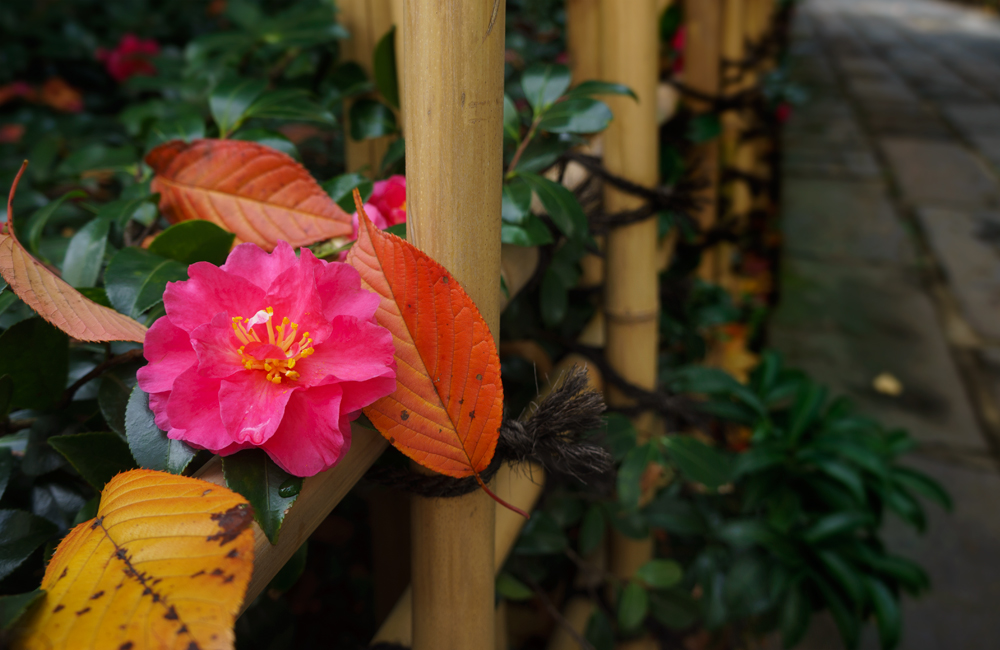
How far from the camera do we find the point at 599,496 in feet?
3.09

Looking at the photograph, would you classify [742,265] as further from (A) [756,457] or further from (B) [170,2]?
(B) [170,2]

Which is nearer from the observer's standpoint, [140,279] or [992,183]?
[140,279]

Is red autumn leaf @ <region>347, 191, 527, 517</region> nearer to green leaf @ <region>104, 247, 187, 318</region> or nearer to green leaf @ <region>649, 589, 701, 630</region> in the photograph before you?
green leaf @ <region>104, 247, 187, 318</region>

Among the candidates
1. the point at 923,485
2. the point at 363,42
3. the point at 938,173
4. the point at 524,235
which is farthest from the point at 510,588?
the point at 938,173

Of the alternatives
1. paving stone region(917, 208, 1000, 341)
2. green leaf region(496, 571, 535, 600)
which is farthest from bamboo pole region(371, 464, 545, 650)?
paving stone region(917, 208, 1000, 341)

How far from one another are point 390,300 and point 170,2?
70.7 inches

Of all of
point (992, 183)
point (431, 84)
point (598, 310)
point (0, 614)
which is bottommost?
point (992, 183)

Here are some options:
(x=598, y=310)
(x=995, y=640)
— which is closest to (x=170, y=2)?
(x=598, y=310)

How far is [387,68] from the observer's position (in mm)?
697

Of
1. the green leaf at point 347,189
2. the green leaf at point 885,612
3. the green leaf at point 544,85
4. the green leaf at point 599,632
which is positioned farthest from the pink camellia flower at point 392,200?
the green leaf at point 885,612

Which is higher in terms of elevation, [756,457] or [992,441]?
[756,457]

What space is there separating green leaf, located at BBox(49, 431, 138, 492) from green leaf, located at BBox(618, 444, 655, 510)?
617mm

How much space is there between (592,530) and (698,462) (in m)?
0.17

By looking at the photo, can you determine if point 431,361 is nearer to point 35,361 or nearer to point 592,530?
point 35,361
